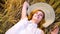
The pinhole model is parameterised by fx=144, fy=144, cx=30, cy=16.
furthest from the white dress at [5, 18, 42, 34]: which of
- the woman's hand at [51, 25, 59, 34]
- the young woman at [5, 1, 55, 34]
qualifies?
the woman's hand at [51, 25, 59, 34]

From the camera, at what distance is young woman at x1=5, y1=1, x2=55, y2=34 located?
1.18 m

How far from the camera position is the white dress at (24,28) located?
3.85ft

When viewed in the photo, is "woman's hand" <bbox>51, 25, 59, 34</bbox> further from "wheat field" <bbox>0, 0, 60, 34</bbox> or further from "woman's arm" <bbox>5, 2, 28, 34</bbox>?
"woman's arm" <bbox>5, 2, 28, 34</bbox>

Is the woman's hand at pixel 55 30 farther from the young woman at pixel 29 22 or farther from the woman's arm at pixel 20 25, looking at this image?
the woman's arm at pixel 20 25

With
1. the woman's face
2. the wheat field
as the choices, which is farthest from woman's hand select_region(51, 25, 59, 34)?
the woman's face

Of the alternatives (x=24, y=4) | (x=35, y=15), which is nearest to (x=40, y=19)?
(x=35, y=15)

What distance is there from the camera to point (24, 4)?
1209 mm

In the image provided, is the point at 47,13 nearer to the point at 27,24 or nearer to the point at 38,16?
the point at 38,16

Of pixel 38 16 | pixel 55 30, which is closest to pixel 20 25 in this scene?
pixel 38 16

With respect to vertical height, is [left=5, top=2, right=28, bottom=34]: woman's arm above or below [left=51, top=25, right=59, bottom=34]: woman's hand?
above

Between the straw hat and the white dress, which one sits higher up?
the straw hat

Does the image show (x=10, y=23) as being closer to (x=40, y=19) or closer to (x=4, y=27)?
(x=4, y=27)

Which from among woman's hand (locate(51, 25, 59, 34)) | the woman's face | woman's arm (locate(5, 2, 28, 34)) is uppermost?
the woman's face

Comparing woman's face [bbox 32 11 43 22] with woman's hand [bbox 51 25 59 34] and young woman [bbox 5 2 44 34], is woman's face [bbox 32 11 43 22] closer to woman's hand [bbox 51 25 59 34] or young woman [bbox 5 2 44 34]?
young woman [bbox 5 2 44 34]
